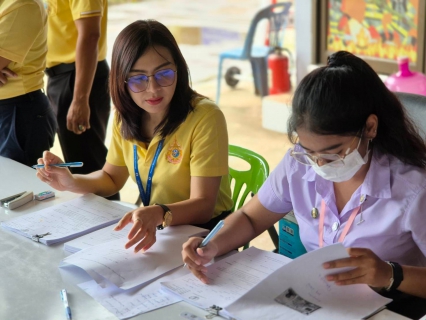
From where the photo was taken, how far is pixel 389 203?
147 cm

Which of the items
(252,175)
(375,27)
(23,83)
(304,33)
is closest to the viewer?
(252,175)

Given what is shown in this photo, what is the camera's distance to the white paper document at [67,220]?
69.1 inches

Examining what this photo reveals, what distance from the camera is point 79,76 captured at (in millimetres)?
2703

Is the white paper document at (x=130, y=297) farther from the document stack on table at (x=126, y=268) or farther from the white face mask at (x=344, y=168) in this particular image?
the white face mask at (x=344, y=168)

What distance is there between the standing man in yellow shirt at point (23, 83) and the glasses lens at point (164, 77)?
702 millimetres

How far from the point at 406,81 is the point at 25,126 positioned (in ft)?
6.74

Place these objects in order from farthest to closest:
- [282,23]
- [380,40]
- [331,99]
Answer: [282,23] → [380,40] → [331,99]

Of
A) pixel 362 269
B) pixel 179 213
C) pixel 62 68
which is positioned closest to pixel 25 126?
pixel 62 68

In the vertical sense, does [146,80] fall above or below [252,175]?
above

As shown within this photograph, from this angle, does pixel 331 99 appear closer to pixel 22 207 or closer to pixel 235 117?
pixel 22 207

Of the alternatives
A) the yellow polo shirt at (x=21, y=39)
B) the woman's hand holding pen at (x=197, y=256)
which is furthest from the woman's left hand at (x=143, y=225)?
the yellow polo shirt at (x=21, y=39)

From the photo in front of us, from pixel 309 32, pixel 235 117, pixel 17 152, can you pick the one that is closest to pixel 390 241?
pixel 17 152

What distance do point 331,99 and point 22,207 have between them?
105cm

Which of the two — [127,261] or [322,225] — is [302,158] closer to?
[322,225]
